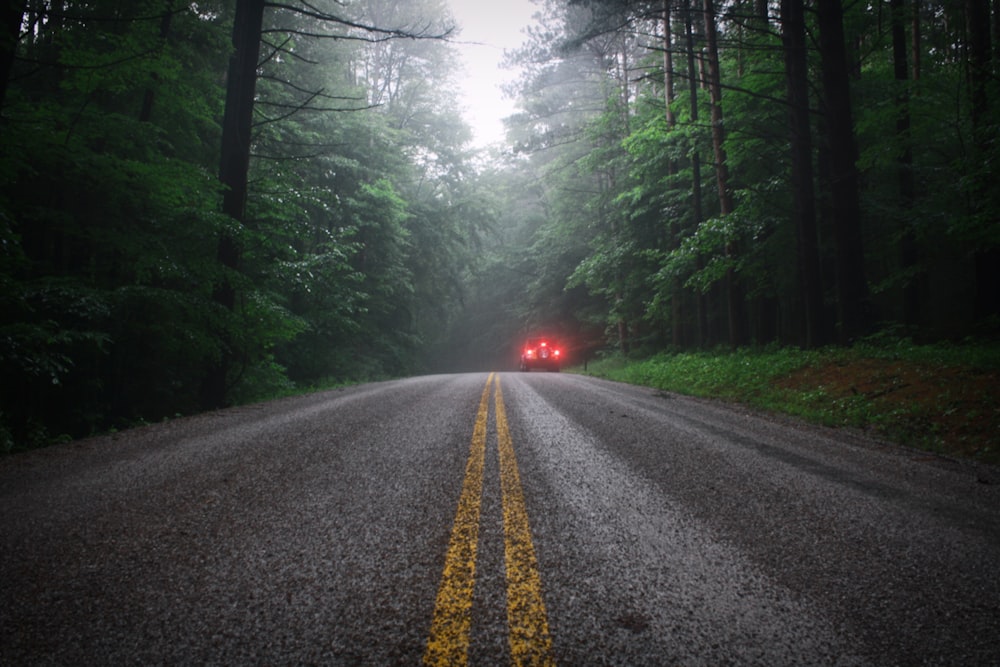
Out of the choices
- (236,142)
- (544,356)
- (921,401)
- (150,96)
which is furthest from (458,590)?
(544,356)

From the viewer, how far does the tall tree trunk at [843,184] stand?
890cm

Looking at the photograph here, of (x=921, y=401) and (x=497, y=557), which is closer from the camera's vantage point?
(x=497, y=557)

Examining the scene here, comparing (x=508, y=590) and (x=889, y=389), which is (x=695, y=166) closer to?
(x=889, y=389)

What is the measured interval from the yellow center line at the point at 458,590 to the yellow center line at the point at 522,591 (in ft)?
0.57

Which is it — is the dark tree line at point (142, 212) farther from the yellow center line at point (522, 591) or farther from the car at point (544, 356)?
the car at point (544, 356)

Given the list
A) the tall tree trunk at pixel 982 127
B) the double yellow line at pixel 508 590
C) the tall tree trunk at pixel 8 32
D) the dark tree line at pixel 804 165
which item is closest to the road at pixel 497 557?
the double yellow line at pixel 508 590

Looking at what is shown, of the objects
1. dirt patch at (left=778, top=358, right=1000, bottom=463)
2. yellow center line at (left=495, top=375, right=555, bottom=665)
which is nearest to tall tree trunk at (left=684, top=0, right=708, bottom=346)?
dirt patch at (left=778, top=358, right=1000, bottom=463)

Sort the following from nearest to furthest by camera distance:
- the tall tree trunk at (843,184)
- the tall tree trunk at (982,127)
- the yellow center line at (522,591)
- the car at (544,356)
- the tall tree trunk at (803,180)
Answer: the yellow center line at (522,591)
the tall tree trunk at (982,127)
the tall tree trunk at (843,184)
the tall tree trunk at (803,180)
the car at (544,356)

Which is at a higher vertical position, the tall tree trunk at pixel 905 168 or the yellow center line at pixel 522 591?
the tall tree trunk at pixel 905 168

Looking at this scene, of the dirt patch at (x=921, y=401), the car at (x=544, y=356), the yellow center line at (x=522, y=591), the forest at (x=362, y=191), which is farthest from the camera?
the car at (x=544, y=356)

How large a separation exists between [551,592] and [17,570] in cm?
260

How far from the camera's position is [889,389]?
6.44 m

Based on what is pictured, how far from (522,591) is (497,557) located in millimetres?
308

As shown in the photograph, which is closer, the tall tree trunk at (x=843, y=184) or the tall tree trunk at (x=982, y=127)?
the tall tree trunk at (x=982, y=127)
